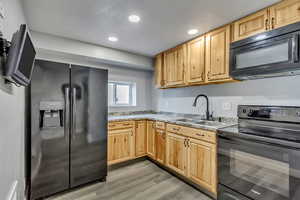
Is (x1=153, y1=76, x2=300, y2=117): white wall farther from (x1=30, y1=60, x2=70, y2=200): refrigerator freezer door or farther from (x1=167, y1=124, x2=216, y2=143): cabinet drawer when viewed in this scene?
(x1=30, y1=60, x2=70, y2=200): refrigerator freezer door

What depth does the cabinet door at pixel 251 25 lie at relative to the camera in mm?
1667

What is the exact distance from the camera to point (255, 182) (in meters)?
1.47

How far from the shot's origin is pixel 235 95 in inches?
88.6

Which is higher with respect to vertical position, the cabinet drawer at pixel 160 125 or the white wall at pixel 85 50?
the white wall at pixel 85 50

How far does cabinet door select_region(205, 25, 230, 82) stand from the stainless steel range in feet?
1.93

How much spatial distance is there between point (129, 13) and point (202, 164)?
84.1 inches

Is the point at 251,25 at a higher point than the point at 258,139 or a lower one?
higher

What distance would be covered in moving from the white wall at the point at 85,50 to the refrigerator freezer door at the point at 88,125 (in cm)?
59

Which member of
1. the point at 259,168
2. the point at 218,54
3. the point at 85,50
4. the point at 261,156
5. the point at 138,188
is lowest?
the point at 138,188

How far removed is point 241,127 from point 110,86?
2.64 meters

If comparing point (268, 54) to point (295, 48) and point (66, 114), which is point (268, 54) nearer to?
point (295, 48)

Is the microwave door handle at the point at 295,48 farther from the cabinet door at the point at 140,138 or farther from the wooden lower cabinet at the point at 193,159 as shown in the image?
the cabinet door at the point at 140,138

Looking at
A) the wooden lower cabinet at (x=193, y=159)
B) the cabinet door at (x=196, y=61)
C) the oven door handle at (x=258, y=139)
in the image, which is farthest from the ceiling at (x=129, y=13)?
the wooden lower cabinet at (x=193, y=159)

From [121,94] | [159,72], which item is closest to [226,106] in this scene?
[159,72]
